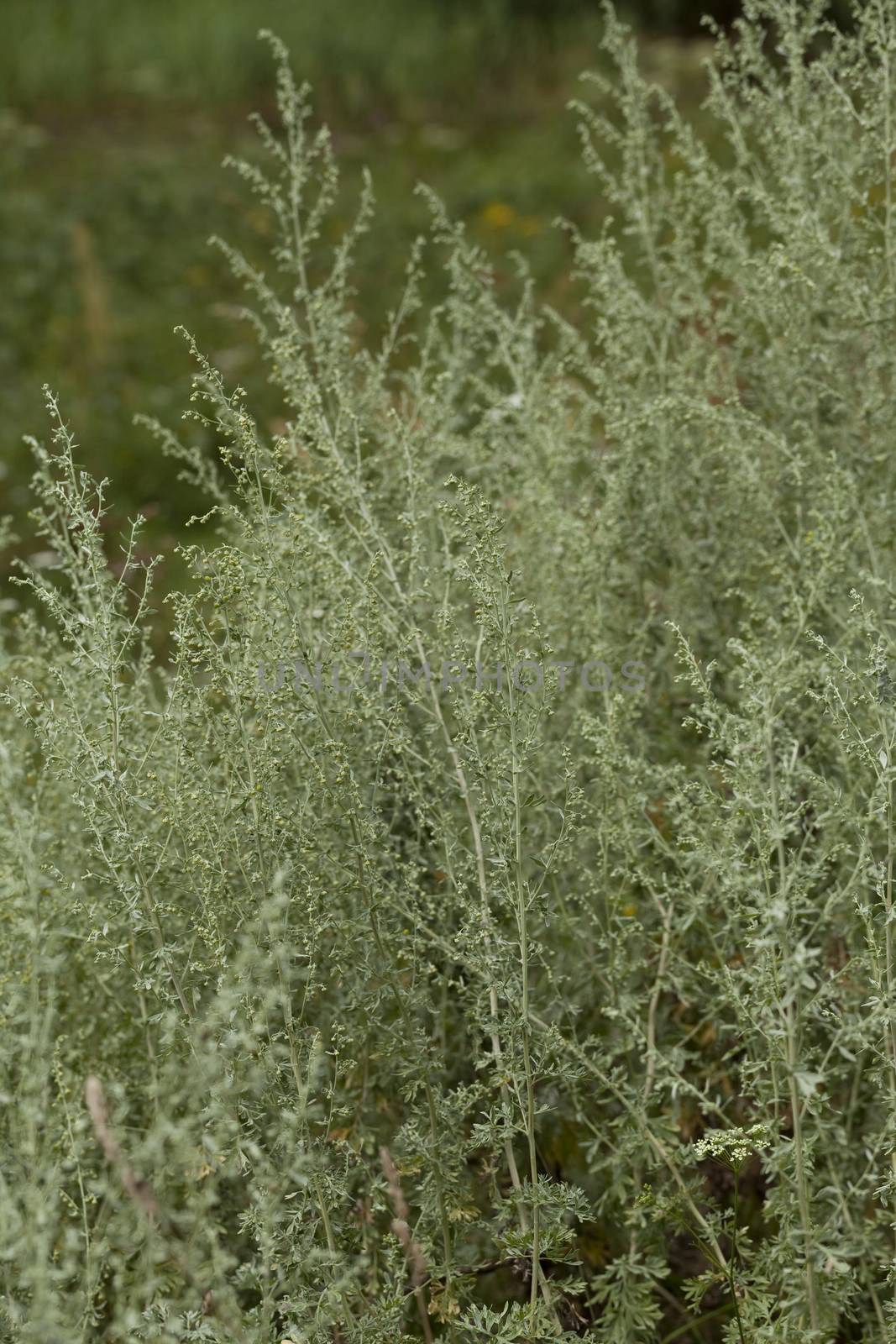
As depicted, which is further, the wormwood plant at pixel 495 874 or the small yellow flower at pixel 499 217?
the small yellow flower at pixel 499 217

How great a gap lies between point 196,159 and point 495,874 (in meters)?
8.40

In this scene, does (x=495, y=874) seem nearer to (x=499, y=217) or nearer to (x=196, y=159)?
(x=499, y=217)

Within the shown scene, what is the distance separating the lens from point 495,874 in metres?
1.85

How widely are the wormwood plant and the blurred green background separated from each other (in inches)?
105

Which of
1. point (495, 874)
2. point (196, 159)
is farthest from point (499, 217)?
point (495, 874)

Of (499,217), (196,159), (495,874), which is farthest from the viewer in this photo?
(196,159)

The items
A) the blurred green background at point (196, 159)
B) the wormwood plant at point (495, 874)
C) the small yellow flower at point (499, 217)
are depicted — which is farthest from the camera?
the small yellow flower at point (499, 217)

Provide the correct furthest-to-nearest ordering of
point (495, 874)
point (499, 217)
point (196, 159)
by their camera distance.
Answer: point (196, 159) → point (499, 217) → point (495, 874)

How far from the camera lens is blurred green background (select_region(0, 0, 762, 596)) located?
6637mm

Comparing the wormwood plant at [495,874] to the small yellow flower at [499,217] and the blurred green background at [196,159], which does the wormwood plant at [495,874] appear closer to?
the blurred green background at [196,159]

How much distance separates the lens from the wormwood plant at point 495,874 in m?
1.67

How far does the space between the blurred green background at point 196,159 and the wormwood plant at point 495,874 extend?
8.77 ft

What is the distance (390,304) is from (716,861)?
5.70 m

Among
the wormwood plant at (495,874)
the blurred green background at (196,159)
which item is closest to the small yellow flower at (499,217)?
the blurred green background at (196,159)
